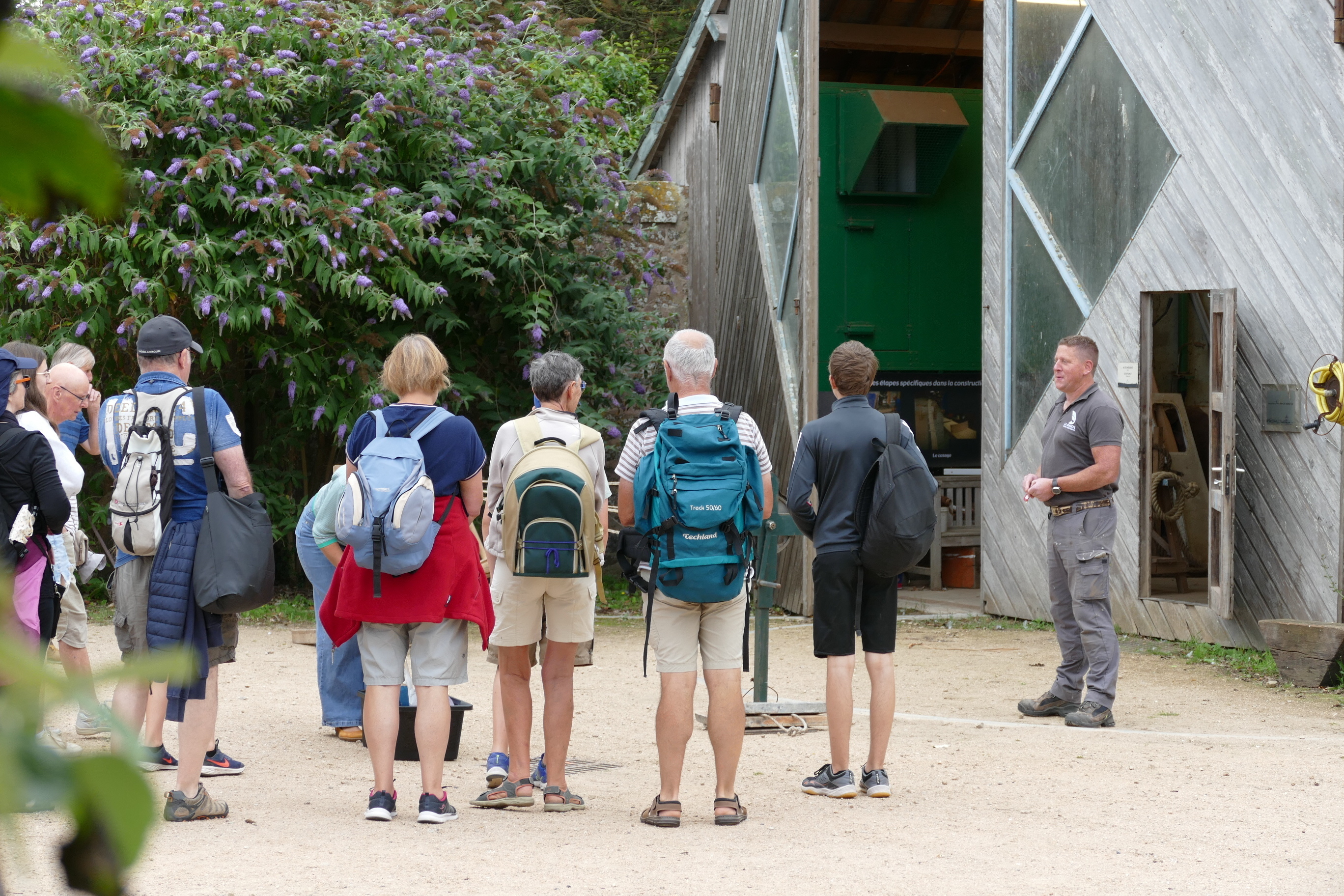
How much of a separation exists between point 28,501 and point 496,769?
72.8 inches

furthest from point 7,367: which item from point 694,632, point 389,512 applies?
point 694,632

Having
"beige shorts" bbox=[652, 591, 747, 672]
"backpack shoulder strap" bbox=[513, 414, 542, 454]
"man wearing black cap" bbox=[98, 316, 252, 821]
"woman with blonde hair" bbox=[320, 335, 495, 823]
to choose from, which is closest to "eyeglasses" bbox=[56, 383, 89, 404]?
"man wearing black cap" bbox=[98, 316, 252, 821]

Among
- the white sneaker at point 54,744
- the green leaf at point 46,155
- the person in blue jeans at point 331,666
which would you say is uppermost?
the green leaf at point 46,155

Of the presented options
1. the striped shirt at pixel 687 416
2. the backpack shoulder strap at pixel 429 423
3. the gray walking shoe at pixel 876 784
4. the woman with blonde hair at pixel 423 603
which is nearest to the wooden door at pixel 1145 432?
the gray walking shoe at pixel 876 784

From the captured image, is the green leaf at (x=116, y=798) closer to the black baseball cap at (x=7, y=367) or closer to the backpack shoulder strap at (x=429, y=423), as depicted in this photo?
the backpack shoulder strap at (x=429, y=423)

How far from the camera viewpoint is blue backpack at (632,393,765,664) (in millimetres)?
4410

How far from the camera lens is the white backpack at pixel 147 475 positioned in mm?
4492

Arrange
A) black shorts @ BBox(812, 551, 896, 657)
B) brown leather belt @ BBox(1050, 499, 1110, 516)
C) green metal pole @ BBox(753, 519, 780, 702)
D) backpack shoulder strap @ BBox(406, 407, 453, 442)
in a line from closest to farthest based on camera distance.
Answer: backpack shoulder strap @ BBox(406, 407, 453, 442) < black shorts @ BBox(812, 551, 896, 657) < green metal pole @ BBox(753, 519, 780, 702) < brown leather belt @ BBox(1050, 499, 1110, 516)

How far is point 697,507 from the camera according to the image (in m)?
4.41

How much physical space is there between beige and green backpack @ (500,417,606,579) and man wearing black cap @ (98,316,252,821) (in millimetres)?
893

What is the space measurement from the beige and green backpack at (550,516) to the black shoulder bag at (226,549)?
31.5 inches

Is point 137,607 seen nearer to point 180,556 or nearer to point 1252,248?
point 180,556

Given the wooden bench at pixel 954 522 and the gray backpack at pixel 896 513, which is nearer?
the gray backpack at pixel 896 513

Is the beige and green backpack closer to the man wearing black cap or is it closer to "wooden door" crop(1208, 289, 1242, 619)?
the man wearing black cap
